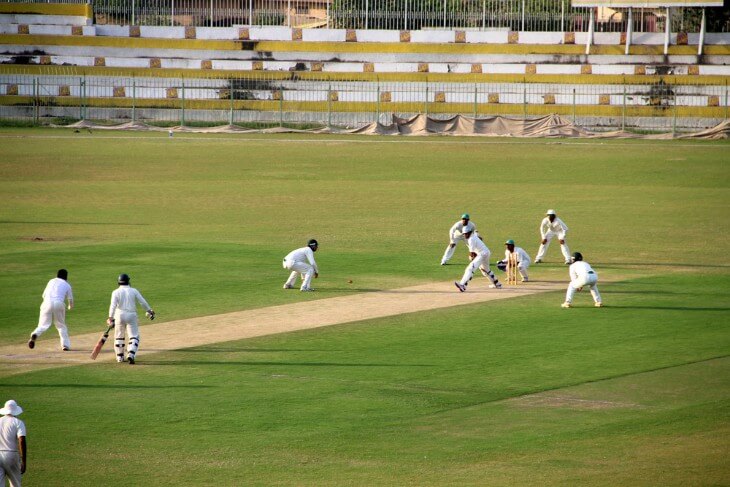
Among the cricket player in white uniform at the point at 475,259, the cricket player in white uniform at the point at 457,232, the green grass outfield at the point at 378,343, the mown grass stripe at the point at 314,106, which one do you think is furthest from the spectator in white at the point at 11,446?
the mown grass stripe at the point at 314,106

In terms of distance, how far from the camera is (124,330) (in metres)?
19.5

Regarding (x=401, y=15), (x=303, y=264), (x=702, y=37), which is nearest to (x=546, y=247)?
(x=303, y=264)

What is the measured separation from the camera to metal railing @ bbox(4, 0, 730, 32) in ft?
227

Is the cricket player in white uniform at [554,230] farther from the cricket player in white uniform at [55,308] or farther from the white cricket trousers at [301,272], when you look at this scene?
the cricket player in white uniform at [55,308]

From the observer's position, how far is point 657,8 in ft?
223

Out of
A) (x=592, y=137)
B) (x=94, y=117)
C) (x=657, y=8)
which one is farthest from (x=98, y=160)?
(x=657, y=8)

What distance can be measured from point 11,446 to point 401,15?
60786mm

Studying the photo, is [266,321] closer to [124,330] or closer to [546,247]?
[124,330]

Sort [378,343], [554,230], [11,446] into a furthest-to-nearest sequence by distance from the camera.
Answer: [554,230], [378,343], [11,446]

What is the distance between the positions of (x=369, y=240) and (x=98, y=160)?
23.0m

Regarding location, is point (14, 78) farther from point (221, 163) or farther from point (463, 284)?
point (463, 284)

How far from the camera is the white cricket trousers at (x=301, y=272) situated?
26.2 m

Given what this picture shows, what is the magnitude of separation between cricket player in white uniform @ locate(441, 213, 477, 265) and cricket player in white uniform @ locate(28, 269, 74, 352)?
35.2 ft

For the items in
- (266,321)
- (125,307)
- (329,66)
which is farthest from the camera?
(329,66)
